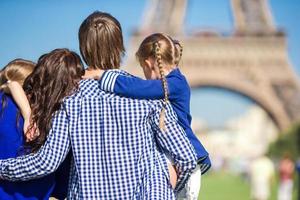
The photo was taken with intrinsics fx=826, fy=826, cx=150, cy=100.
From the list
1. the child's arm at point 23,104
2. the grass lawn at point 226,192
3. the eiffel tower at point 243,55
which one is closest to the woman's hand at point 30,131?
the child's arm at point 23,104

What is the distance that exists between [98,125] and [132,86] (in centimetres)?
22

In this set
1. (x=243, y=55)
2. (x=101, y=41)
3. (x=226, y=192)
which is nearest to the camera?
(x=101, y=41)

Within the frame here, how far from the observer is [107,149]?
3.53 metres

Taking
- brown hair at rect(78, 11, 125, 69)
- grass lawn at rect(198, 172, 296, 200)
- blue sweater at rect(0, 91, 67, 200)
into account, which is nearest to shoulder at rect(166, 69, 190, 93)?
brown hair at rect(78, 11, 125, 69)

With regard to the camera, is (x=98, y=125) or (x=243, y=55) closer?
(x=98, y=125)

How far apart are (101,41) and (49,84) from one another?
0.30 metres

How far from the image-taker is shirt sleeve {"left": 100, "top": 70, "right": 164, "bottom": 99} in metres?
3.57

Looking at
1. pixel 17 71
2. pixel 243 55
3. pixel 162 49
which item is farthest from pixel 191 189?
pixel 243 55

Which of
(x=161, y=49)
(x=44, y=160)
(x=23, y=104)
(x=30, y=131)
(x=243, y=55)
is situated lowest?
(x=44, y=160)

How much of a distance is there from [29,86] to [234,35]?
1898 inches

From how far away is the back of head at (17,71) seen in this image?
3.96 metres

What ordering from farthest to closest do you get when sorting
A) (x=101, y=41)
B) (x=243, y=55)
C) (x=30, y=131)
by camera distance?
(x=243, y=55), (x=101, y=41), (x=30, y=131)

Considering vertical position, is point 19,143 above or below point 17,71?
below

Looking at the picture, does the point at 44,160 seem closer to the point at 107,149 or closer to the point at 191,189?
the point at 107,149
